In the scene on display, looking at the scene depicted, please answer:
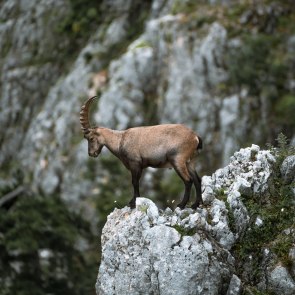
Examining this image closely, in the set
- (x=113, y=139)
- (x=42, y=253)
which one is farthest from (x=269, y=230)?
(x=42, y=253)

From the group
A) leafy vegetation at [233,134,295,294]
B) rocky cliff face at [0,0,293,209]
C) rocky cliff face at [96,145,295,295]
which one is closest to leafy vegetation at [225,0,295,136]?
rocky cliff face at [0,0,293,209]

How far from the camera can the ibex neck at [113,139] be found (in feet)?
50.3

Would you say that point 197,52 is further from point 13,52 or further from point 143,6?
point 13,52

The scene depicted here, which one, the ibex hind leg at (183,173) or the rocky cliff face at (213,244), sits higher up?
the ibex hind leg at (183,173)

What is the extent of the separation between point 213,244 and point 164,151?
2294 mm

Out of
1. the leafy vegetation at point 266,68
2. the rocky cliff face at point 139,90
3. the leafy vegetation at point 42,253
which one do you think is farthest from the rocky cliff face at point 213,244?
the rocky cliff face at point 139,90

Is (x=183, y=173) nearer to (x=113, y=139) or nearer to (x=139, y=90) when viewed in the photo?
(x=113, y=139)

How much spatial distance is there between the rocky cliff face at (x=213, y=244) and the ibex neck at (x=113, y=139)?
1523 mm

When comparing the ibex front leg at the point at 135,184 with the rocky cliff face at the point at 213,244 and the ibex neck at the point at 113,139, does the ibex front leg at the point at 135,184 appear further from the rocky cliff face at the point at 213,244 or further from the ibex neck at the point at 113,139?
the ibex neck at the point at 113,139

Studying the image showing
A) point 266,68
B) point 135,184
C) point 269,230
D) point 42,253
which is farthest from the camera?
point 266,68

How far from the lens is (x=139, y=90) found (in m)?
34.9

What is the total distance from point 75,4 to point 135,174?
2905cm

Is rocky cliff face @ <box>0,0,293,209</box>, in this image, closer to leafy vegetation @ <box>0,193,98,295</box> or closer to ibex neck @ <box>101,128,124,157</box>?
leafy vegetation @ <box>0,193,98,295</box>

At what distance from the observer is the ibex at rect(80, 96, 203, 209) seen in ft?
46.3
